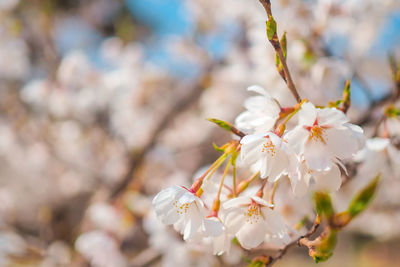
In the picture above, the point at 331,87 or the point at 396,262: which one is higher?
the point at 331,87

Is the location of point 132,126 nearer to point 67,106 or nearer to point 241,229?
point 67,106

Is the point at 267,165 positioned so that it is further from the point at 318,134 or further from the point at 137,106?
the point at 137,106

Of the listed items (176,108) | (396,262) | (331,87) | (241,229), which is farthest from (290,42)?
(396,262)

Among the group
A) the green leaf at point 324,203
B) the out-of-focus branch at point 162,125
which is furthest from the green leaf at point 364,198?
the out-of-focus branch at point 162,125

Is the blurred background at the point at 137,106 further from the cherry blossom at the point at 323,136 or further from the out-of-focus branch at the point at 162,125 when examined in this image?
the cherry blossom at the point at 323,136

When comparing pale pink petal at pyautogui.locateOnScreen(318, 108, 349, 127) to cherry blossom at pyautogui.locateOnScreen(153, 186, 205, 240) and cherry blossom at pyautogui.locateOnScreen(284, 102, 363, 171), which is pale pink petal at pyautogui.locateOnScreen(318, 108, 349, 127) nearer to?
cherry blossom at pyautogui.locateOnScreen(284, 102, 363, 171)

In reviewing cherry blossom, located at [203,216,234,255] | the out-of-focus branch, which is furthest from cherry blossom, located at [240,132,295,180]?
the out-of-focus branch

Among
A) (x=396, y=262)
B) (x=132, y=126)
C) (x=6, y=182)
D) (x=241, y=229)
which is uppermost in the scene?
(x=6, y=182)
